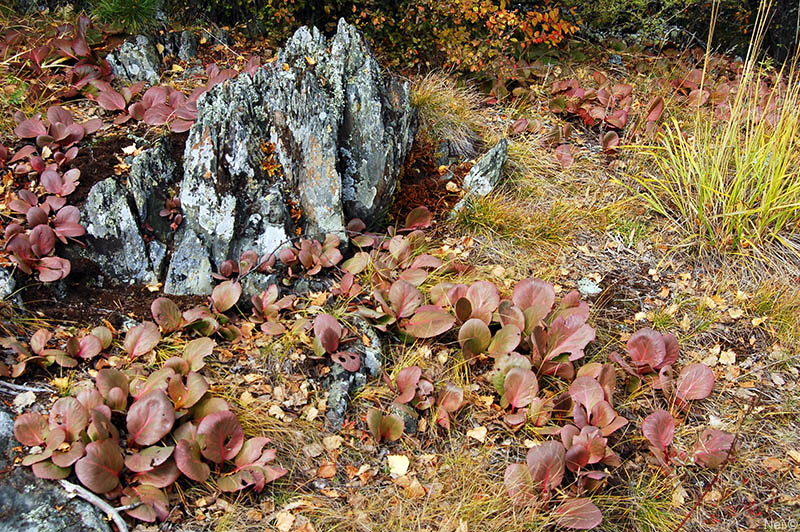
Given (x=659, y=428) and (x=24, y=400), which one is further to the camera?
(x=659, y=428)

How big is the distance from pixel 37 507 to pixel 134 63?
3167 mm

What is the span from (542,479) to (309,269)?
1687 mm

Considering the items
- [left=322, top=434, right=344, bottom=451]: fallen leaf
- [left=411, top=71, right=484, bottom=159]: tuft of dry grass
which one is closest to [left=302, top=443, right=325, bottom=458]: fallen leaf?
[left=322, top=434, right=344, bottom=451]: fallen leaf

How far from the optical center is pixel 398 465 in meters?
2.72

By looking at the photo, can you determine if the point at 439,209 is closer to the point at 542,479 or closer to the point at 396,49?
the point at 396,49

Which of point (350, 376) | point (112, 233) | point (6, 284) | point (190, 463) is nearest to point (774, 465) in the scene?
point (350, 376)

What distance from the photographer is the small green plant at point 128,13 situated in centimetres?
441

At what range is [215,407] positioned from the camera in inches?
103

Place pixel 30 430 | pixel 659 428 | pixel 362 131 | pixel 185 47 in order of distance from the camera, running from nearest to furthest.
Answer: pixel 30 430 → pixel 659 428 → pixel 362 131 → pixel 185 47

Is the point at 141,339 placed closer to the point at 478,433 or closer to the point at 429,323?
the point at 429,323

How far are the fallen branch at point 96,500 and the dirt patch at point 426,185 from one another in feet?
7.70

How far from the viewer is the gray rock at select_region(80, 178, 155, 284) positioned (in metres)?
3.29

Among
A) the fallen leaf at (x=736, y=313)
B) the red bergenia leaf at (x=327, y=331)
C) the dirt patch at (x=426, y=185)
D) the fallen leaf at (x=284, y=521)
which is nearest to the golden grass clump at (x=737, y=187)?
the fallen leaf at (x=736, y=313)

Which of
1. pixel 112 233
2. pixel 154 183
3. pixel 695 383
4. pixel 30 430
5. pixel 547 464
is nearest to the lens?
pixel 30 430
